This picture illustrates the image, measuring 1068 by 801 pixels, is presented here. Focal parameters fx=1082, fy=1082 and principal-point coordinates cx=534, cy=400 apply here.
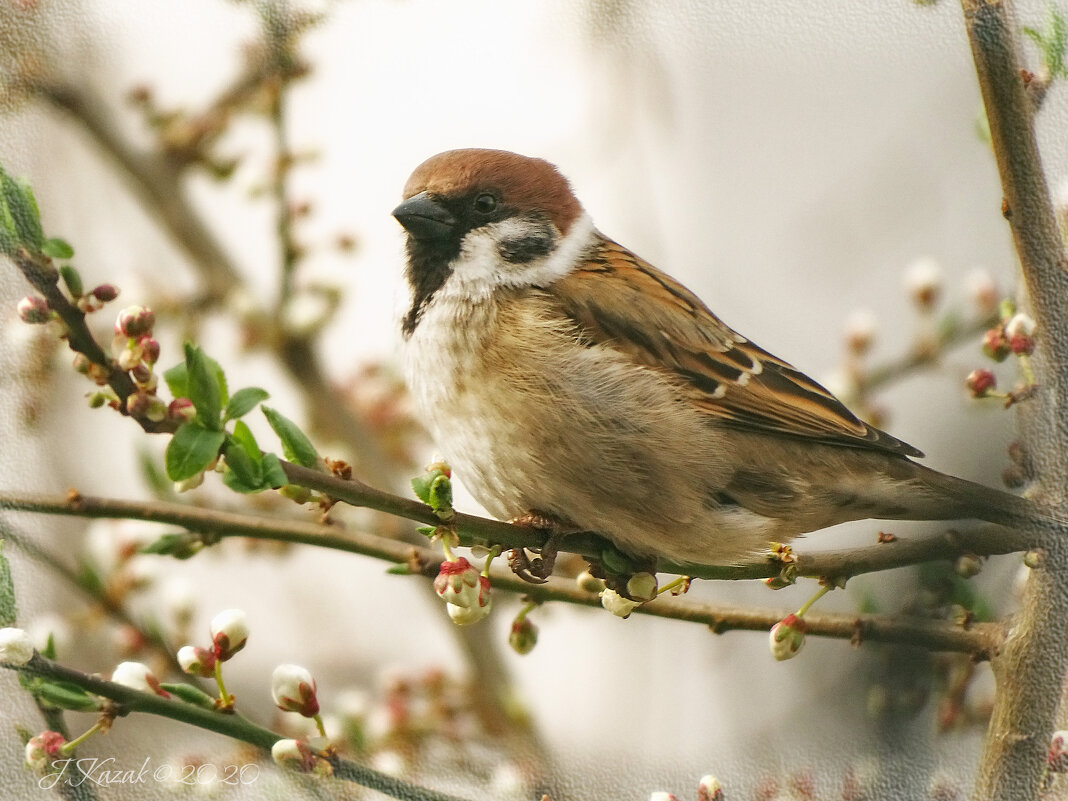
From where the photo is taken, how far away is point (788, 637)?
123 cm

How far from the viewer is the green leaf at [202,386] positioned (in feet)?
2.95

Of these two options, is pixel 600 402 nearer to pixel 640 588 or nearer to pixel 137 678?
pixel 640 588

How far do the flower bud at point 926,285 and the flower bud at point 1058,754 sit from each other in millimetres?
753

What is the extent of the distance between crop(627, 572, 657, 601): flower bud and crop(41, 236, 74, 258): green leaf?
69 cm

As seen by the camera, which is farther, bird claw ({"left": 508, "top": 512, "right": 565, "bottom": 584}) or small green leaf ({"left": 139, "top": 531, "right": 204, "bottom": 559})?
bird claw ({"left": 508, "top": 512, "right": 565, "bottom": 584})

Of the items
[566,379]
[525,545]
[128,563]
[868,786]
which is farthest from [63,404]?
[868,786]

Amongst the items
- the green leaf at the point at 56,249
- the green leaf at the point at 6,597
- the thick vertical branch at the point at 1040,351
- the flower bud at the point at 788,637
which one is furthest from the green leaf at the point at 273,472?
the thick vertical branch at the point at 1040,351

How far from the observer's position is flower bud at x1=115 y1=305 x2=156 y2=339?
95cm

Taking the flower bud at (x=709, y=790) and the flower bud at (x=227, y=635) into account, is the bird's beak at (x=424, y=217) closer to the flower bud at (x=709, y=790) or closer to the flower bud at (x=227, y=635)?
the flower bud at (x=227, y=635)

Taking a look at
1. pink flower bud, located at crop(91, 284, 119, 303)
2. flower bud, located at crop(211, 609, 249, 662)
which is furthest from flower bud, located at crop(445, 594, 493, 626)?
pink flower bud, located at crop(91, 284, 119, 303)

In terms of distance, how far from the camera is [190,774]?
1.42 m

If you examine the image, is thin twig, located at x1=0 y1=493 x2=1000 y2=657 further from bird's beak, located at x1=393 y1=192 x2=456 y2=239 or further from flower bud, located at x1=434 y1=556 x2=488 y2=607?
bird's beak, located at x1=393 y1=192 x2=456 y2=239

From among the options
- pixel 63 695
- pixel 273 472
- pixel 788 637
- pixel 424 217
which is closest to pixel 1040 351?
pixel 788 637

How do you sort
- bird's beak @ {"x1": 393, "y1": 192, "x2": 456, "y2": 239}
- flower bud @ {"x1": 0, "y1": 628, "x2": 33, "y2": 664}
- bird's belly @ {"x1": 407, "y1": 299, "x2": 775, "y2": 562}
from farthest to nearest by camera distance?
1. bird's beak @ {"x1": 393, "y1": 192, "x2": 456, "y2": 239}
2. bird's belly @ {"x1": 407, "y1": 299, "x2": 775, "y2": 562}
3. flower bud @ {"x1": 0, "y1": 628, "x2": 33, "y2": 664}
